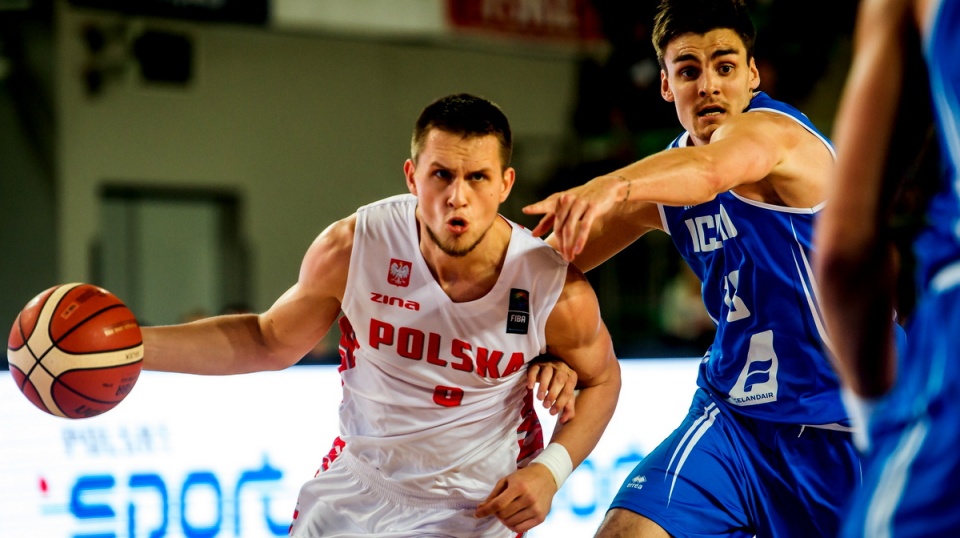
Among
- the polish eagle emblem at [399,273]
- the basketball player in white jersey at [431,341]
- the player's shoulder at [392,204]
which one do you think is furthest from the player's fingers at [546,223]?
the player's shoulder at [392,204]

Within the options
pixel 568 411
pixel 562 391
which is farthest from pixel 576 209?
pixel 568 411

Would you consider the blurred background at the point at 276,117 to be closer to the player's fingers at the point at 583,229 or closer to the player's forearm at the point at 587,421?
the player's forearm at the point at 587,421

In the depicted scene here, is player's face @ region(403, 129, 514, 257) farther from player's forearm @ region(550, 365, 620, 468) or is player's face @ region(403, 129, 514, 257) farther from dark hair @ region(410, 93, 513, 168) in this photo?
player's forearm @ region(550, 365, 620, 468)

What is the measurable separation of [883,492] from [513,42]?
36.4ft

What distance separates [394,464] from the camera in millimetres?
3439

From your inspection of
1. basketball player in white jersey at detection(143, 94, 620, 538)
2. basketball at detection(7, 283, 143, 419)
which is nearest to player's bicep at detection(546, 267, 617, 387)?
basketball player in white jersey at detection(143, 94, 620, 538)

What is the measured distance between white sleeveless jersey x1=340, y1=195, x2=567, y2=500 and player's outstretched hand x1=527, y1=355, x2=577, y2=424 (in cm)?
6

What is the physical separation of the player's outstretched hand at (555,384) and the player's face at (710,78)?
35.9 inches

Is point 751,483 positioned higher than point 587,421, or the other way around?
point 587,421

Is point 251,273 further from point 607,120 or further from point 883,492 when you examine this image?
point 883,492

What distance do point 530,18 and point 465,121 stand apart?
9102 mm

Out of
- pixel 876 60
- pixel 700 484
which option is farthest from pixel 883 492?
pixel 700 484

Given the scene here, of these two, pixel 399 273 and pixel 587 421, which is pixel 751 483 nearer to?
pixel 587 421

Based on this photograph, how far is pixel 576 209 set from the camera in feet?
8.25
